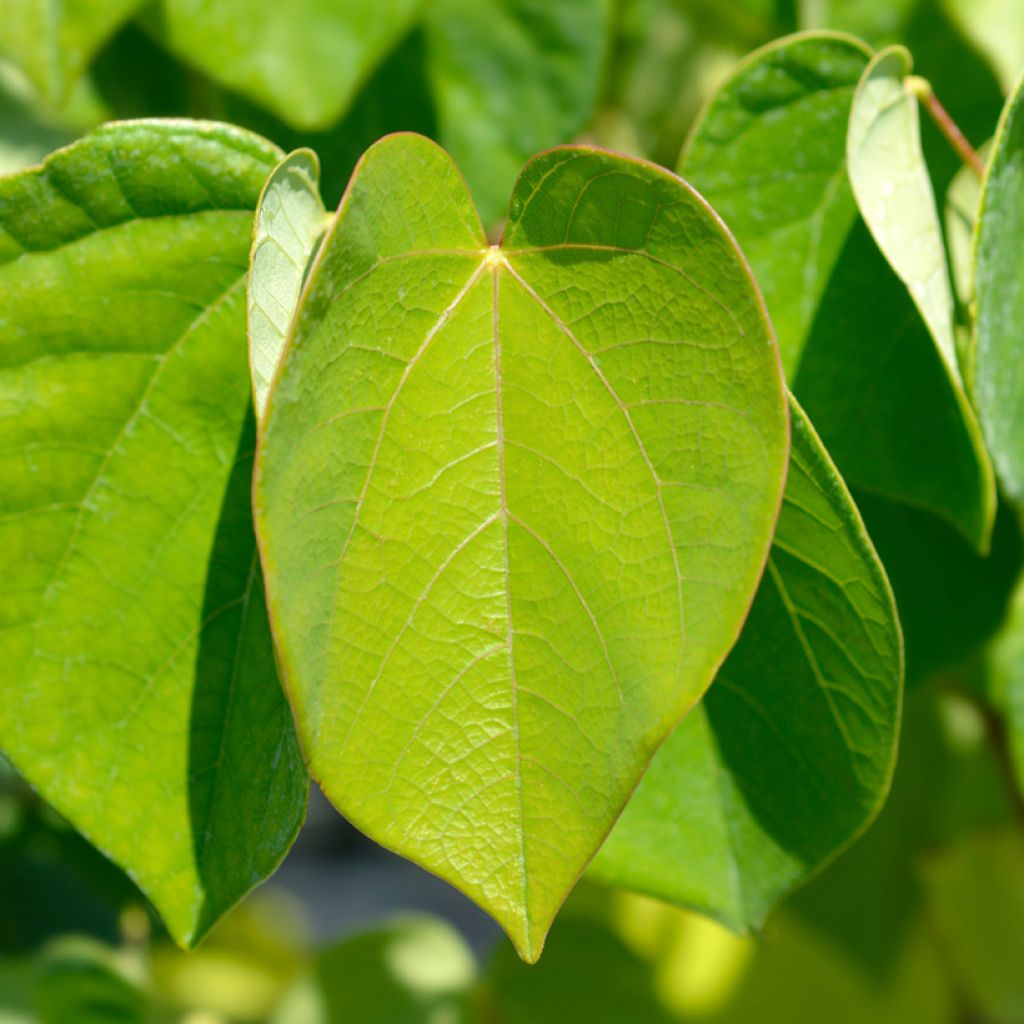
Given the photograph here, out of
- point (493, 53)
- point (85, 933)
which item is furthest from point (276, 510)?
point (85, 933)

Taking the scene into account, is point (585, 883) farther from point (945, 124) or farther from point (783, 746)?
point (945, 124)

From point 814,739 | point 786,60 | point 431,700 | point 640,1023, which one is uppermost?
point 786,60

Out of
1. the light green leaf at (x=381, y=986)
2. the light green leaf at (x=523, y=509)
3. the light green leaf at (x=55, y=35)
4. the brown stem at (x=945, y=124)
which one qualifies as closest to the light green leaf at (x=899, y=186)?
the brown stem at (x=945, y=124)

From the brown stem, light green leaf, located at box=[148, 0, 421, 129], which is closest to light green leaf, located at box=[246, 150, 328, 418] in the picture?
light green leaf, located at box=[148, 0, 421, 129]

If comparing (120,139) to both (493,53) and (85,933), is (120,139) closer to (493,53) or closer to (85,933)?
(493,53)

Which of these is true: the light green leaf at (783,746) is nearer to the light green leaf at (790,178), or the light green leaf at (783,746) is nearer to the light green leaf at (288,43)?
the light green leaf at (790,178)

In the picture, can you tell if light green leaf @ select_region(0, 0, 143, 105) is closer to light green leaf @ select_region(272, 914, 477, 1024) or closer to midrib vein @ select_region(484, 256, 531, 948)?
midrib vein @ select_region(484, 256, 531, 948)
